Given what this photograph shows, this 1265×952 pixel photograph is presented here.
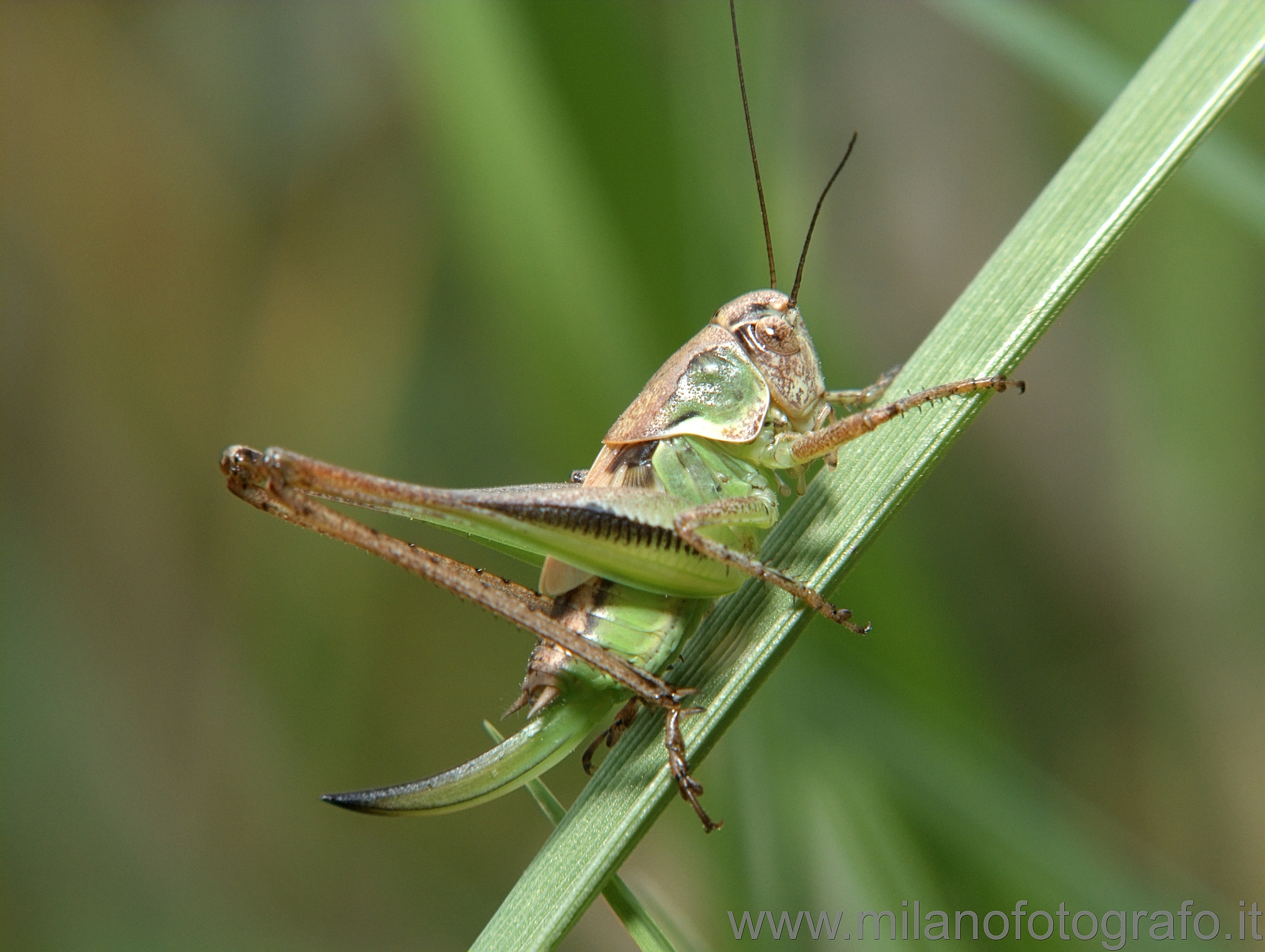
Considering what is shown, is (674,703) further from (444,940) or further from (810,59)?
(810,59)

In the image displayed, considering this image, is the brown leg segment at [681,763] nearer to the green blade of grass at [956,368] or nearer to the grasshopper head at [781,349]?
the green blade of grass at [956,368]

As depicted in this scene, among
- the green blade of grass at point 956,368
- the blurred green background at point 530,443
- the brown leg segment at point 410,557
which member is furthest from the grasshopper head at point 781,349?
the brown leg segment at point 410,557

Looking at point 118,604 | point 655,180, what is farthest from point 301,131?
point 655,180

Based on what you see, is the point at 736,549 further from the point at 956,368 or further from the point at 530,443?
the point at 530,443

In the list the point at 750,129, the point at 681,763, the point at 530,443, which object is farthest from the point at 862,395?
the point at 530,443

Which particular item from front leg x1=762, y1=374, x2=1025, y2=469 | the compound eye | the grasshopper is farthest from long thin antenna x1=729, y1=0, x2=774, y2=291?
front leg x1=762, y1=374, x2=1025, y2=469

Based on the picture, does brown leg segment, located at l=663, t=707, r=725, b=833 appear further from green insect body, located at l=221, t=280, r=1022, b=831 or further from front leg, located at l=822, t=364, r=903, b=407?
front leg, located at l=822, t=364, r=903, b=407
